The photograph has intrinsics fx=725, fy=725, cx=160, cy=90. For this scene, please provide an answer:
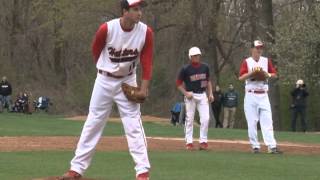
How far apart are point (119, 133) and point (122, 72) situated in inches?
581

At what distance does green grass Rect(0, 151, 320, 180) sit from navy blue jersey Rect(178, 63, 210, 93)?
5.50 ft

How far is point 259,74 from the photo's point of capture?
1490 centimetres

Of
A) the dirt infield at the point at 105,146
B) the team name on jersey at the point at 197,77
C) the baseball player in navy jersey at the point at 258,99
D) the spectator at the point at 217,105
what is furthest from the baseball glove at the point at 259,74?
the spectator at the point at 217,105

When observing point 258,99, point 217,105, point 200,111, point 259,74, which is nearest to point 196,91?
point 200,111

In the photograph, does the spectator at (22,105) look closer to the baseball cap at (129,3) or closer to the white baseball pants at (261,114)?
the white baseball pants at (261,114)

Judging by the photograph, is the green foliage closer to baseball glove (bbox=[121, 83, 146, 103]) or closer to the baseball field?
the baseball field

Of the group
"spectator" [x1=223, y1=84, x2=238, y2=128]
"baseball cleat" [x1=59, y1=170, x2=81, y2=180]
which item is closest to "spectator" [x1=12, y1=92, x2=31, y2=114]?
"spectator" [x1=223, y1=84, x2=238, y2=128]

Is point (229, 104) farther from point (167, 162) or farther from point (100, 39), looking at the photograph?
point (100, 39)

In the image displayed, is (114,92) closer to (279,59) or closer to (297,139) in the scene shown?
(297,139)

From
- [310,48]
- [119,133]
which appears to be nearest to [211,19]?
[310,48]

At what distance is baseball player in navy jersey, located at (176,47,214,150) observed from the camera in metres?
15.9

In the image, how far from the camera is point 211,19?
37531 millimetres

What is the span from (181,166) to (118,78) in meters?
3.15

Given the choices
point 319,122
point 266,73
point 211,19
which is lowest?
point 319,122
